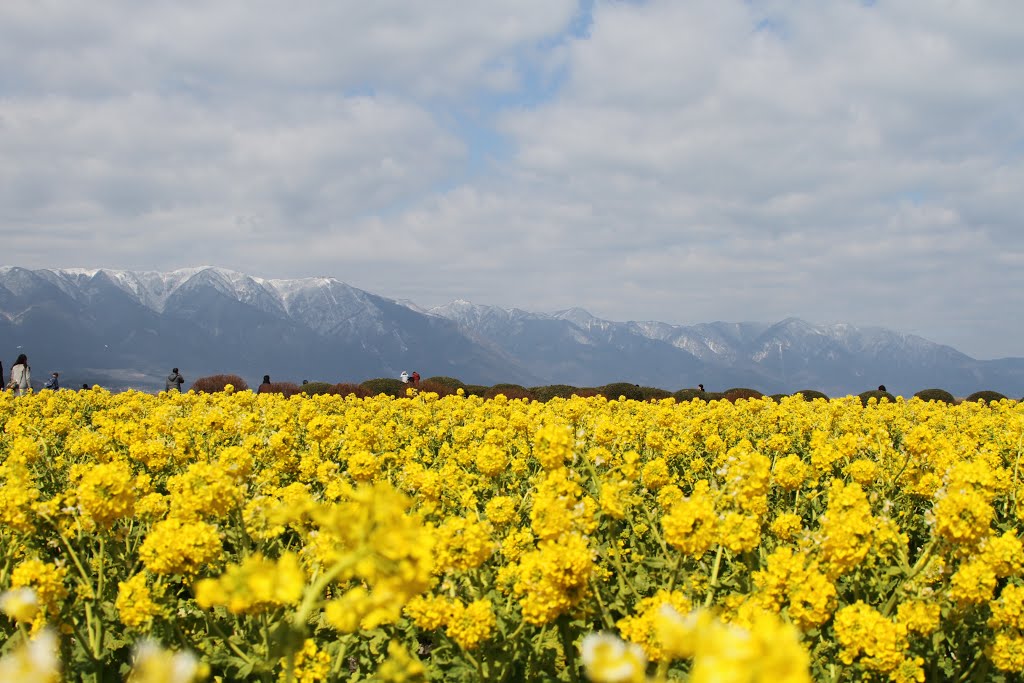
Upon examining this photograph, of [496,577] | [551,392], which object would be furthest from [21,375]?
[496,577]

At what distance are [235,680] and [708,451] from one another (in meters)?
6.77

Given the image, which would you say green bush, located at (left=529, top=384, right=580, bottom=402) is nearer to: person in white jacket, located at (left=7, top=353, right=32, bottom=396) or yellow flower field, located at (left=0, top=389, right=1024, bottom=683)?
person in white jacket, located at (left=7, top=353, right=32, bottom=396)

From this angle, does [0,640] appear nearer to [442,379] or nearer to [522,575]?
[522,575]

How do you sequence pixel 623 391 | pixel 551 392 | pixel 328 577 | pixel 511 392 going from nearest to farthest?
pixel 328 577 → pixel 511 392 → pixel 551 392 → pixel 623 391

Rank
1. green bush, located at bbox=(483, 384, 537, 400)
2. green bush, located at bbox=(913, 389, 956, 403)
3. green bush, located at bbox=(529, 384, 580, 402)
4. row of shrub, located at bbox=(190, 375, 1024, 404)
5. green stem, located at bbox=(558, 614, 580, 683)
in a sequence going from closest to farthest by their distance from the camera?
green stem, located at bbox=(558, 614, 580, 683)
green bush, located at bbox=(483, 384, 537, 400)
green bush, located at bbox=(529, 384, 580, 402)
row of shrub, located at bbox=(190, 375, 1024, 404)
green bush, located at bbox=(913, 389, 956, 403)

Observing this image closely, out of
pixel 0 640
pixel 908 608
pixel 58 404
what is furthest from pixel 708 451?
pixel 58 404

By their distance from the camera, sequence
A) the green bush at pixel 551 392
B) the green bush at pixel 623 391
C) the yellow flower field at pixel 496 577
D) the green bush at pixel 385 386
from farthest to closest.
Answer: the green bush at pixel 623 391 < the green bush at pixel 385 386 < the green bush at pixel 551 392 < the yellow flower field at pixel 496 577

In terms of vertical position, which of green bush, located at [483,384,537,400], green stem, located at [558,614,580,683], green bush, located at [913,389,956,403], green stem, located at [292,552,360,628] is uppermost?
green bush, located at [913,389,956,403]

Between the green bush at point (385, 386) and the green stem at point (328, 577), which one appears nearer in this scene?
the green stem at point (328, 577)

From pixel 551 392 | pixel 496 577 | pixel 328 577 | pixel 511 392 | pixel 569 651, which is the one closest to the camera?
pixel 328 577

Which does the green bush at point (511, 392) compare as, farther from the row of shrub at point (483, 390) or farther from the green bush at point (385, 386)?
the green bush at point (385, 386)

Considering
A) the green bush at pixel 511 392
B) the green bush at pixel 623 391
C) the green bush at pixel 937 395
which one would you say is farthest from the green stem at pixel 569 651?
the green bush at pixel 937 395

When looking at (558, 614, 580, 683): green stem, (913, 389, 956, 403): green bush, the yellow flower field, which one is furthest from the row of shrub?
(558, 614, 580, 683): green stem

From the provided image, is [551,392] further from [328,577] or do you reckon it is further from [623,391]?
[328,577]
